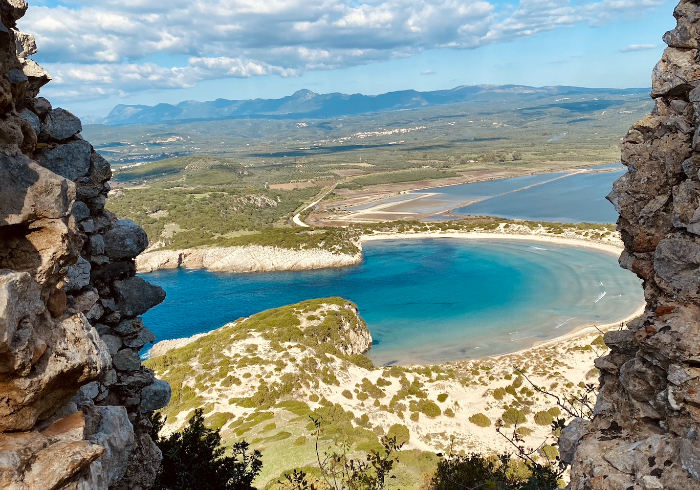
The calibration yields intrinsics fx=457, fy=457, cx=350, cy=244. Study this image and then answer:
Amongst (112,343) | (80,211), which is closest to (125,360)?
(112,343)

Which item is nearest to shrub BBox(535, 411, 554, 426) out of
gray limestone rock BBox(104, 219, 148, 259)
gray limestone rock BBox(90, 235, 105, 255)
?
gray limestone rock BBox(104, 219, 148, 259)

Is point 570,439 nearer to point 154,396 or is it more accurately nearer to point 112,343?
point 154,396

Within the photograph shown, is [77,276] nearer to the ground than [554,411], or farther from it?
farther from it

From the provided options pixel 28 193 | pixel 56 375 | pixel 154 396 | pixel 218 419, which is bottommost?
pixel 218 419

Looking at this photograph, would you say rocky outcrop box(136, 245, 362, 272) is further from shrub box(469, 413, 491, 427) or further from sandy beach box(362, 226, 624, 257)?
shrub box(469, 413, 491, 427)

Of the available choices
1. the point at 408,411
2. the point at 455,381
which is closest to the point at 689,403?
the point at 408,411
